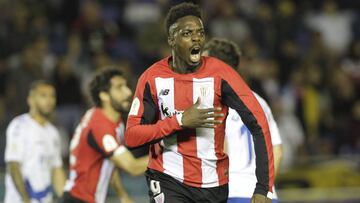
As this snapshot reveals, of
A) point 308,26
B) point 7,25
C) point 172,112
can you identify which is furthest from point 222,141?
point 308,26

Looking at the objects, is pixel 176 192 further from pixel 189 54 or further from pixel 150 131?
pixel 189 54

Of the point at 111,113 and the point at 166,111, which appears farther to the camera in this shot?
the point at 111,113

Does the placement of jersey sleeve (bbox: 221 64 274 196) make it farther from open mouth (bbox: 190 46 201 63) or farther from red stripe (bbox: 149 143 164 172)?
red stripe (bbox: 149 143 164 172)

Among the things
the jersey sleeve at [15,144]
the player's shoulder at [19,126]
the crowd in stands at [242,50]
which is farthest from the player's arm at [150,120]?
the crowd in stands at [242,50]

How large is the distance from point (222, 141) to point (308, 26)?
30.4ft

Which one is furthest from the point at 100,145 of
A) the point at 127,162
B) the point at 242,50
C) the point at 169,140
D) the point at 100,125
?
the point at 242,50

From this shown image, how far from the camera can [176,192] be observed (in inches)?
237

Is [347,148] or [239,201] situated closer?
[239,201]

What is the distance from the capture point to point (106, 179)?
7.84 meters

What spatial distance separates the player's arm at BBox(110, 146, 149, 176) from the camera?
747 cm

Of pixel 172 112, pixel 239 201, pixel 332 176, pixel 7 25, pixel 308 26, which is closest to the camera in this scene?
pixel 172 112

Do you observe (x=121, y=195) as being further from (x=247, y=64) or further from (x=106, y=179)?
(x=247, y=64)

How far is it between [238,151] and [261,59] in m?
7.16

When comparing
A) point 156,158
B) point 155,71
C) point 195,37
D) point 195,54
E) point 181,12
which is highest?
point 181,12
